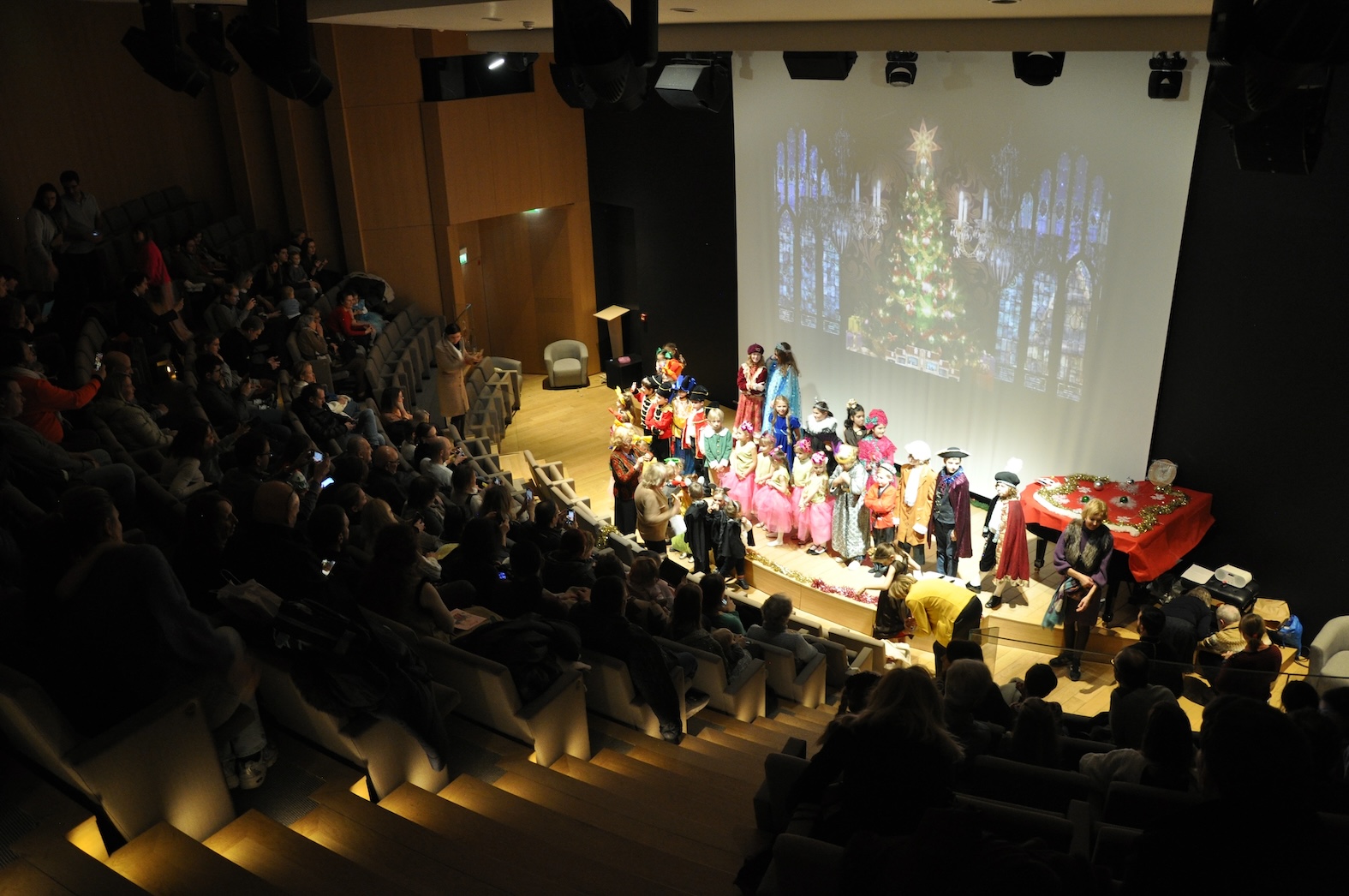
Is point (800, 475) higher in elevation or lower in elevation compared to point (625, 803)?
lower

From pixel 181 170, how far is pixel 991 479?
906 cm

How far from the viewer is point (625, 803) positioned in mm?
3414


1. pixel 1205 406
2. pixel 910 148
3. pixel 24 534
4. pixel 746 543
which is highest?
Result: pixel 910 148

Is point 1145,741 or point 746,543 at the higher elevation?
point 1145,741

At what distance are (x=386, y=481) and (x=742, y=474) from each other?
3.58 metres

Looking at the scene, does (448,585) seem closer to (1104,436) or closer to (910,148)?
(1104,436)

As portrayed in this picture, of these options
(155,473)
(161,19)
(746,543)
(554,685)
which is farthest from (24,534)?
(746,543)

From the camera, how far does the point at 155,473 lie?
5.20 meters

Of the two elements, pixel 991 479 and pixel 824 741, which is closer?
pixel 824 741

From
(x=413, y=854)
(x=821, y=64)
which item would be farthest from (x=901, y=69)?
(x=413, y=854)

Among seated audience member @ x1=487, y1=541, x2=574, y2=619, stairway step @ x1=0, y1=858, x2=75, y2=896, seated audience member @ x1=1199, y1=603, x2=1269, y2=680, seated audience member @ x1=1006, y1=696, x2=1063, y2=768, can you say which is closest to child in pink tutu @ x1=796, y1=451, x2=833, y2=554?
seated audience member @ x1=1199, y1=603, x2=1269, y2=680

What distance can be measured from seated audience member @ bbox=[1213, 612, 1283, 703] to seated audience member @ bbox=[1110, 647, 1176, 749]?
296 millimetres

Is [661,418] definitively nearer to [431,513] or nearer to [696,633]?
[431,513]

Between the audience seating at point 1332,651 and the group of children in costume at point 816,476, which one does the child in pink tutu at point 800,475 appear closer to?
the group of children in costume at point 816,476
